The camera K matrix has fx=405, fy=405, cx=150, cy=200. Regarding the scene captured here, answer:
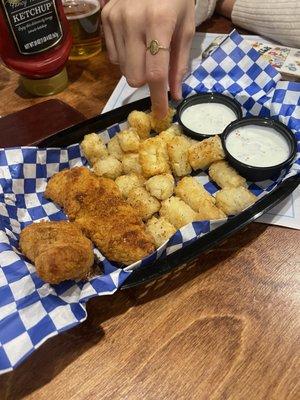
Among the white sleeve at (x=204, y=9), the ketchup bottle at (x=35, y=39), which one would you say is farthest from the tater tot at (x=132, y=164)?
the white sleeve at (x=204, y=9)

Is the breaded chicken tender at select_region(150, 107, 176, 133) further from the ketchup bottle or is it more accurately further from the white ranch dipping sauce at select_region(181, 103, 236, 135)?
the ketchup bottle

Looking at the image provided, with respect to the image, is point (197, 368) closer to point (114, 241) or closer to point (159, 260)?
point (159, 260)

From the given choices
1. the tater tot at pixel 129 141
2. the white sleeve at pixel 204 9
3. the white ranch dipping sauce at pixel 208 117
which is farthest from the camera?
the white sleeve at pixel 204 9

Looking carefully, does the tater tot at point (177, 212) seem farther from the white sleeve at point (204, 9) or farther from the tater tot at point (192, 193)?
the white sleeve at point (204, 9)

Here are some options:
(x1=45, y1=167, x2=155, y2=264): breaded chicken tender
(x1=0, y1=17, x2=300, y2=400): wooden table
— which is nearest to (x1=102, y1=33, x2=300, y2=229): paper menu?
(x1=0, y1=17, x2=300, y2=400): wooden table

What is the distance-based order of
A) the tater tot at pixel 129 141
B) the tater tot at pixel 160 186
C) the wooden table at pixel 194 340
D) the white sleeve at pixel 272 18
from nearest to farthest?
the wooden table at pixel 194 340 < the tater tot at pixel 160 186 < the tater tot at pixel 129 141 < the white sleeve at pixel 272 18

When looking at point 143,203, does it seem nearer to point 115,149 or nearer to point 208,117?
point 115,149
